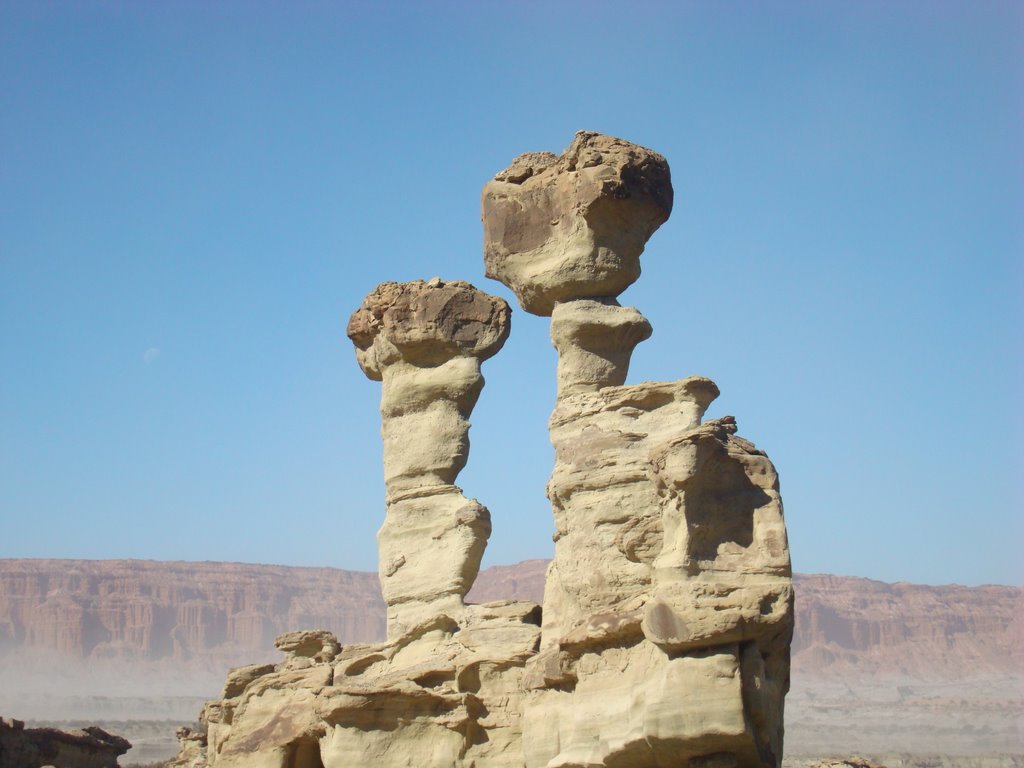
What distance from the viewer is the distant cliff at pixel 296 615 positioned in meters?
100

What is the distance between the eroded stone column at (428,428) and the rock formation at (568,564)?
35 millimetres

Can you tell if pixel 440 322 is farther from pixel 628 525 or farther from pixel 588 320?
pixel 628 525

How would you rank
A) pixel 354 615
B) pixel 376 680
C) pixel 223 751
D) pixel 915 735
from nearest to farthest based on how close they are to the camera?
pixel 376 680, pixel 223 751, pixel 915 735, pixel 354 615

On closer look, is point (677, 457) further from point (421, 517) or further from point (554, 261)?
point (421, 517)

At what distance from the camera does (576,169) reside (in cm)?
1970

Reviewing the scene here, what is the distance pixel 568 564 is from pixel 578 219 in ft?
15.8

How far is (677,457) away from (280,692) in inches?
338

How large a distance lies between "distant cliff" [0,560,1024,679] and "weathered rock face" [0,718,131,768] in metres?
73.5

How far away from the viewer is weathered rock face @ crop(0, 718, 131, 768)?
27.5m

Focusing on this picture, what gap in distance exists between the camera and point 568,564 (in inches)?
717

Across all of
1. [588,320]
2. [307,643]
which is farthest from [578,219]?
[307,643]

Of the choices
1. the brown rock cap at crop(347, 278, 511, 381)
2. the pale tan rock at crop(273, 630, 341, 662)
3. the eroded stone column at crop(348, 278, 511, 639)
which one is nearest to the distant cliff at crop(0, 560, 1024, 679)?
the pale tan rock at crop(273, 630, 341, 662)

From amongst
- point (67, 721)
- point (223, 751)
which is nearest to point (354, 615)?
point (67, 721)

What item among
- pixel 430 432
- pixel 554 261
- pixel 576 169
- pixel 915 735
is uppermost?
pixel 576 169
